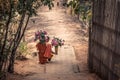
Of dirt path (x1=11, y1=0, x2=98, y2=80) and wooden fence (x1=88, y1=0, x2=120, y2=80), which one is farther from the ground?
wooden fence (x1=88, y1=0, x2=120, y2=80)

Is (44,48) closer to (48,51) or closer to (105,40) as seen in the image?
(48,51)

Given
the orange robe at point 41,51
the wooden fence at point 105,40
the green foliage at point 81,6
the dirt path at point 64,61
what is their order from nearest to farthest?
the wooden fence at point 105,40, the dirt path at point 64,61, the green foliage at point 81,6, the orange robe at point 41,51

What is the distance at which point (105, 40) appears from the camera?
30.5 feet

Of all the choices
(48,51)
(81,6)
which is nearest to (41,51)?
(48,51)

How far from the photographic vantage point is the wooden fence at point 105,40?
812 cm

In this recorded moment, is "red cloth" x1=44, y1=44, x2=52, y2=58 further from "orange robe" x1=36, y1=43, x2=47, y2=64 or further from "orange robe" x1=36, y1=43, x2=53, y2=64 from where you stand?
"orange robe" x1=36, y1=43, x2=47, y2=64

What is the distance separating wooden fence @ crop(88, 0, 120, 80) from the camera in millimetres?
8117

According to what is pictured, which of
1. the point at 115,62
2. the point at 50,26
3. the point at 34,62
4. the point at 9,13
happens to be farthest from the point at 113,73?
the point at 50,26

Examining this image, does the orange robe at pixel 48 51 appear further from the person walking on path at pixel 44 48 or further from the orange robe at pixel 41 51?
the orange robe at pixel 41 51

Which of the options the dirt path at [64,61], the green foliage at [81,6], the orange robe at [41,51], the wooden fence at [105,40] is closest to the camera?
the wooden fence at [105,40]

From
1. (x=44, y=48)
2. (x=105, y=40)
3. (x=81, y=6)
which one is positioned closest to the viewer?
(x=105, y=40)

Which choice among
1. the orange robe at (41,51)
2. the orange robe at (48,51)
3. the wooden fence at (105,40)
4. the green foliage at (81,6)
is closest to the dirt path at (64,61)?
the orange robe at (41,51)

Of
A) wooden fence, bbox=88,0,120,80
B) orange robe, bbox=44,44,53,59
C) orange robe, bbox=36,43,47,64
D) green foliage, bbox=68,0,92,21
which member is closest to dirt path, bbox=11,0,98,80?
orange robe, bbox=36,43,47,64

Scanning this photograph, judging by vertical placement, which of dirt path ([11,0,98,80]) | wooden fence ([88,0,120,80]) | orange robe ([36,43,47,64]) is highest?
wooden fence ([88,0,120,80])
